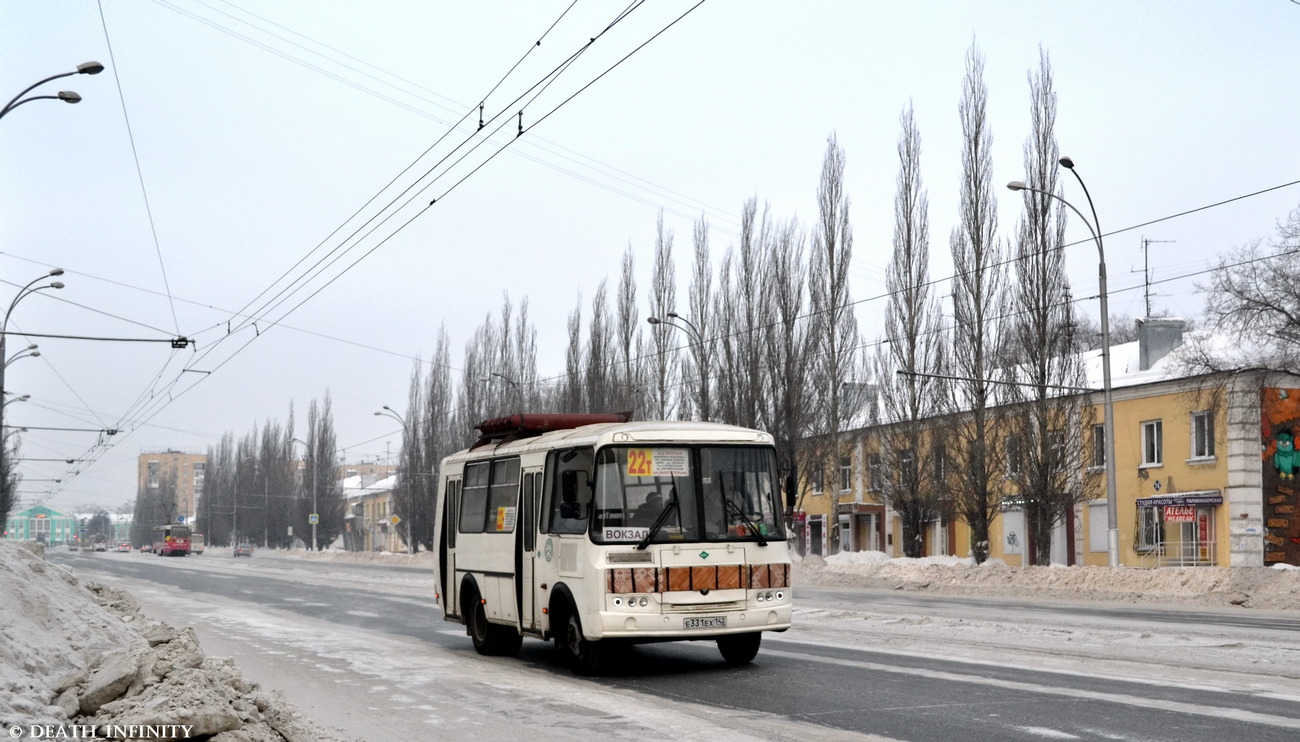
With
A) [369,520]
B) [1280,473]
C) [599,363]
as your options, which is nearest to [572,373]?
[599,363]

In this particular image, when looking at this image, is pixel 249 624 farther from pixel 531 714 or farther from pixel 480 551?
pixel 531 714

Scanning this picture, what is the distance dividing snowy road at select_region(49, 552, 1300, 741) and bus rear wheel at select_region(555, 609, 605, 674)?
0.16m

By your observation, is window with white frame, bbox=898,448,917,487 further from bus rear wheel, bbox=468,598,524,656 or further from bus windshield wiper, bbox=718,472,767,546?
bus windshield wiper, bbox=718,472,767,546

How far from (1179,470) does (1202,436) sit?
1441mm

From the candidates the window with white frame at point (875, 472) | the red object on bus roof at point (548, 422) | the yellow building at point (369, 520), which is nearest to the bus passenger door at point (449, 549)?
the red object on bus roof at point (548, 422)

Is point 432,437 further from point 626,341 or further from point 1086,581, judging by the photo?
point 1086,581

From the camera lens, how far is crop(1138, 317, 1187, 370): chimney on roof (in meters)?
48.8

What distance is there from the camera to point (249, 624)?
21.1 metres

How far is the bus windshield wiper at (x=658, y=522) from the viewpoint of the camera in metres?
12.6

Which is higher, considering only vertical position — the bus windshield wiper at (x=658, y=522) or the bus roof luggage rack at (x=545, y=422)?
the bus roof luggage rack at (x=545, y=422)

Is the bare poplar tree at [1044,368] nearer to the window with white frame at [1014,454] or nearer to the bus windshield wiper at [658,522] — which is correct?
the window with white frame at [1014,454]

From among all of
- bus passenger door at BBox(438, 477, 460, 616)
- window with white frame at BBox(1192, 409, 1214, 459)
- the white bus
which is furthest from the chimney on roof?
the white bus

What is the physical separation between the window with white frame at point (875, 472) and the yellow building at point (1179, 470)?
0.08 m

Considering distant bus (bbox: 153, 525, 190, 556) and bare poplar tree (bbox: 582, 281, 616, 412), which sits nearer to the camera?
bare poplar tree (bbox: 582, 281, 616, 412)
